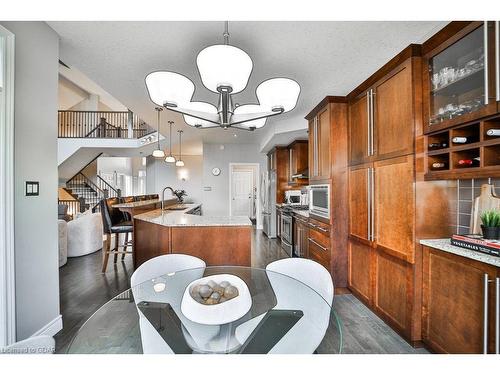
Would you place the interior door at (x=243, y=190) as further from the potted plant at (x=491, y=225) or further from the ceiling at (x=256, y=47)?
the potted plant at (x=491, y=225)

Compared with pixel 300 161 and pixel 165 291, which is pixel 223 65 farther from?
pixel 300 161

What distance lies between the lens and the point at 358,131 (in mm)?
2453

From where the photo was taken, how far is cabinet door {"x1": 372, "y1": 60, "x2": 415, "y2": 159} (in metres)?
1.76

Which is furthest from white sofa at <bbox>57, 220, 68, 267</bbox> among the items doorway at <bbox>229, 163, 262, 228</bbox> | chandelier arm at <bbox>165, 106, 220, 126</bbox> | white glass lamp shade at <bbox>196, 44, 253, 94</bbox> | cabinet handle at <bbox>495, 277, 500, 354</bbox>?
doorway at <bbox>229, 163, 262, 228</bbox>

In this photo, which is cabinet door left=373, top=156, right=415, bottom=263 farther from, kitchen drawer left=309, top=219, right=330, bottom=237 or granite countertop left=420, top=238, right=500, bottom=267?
kitchen drawer left=309, top=219, right=330, bottom=237

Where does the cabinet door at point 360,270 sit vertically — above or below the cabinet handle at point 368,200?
below

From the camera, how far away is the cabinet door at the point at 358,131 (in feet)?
7.62

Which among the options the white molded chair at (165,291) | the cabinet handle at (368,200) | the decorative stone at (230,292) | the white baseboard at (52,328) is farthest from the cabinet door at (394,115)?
the white baseboard at (52,328)

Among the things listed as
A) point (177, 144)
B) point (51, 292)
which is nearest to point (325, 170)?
point (51, 292)

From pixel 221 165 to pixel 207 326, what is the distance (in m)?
5.98

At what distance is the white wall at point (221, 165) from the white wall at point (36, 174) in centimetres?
501

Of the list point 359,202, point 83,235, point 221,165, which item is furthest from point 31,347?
point 221,165
